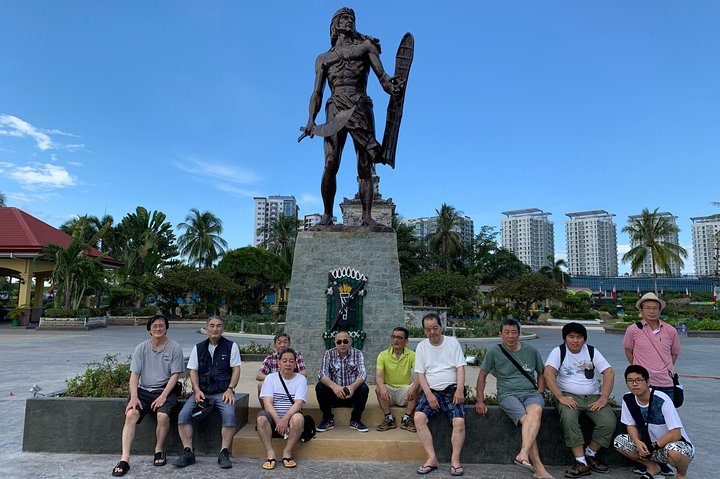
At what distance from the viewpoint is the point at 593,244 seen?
10588cm

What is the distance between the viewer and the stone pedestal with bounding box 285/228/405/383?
19.3 ft

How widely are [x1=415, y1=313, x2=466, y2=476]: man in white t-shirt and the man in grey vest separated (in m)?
1.65

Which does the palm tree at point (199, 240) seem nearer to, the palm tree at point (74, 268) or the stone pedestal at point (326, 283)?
the palm tree at point (74, 268)

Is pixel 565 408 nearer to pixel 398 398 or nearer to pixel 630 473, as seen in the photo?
pixel 630 473

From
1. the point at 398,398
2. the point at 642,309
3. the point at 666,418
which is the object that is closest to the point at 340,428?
the point at 398,398

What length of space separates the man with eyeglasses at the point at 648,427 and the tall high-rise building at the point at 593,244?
111 m

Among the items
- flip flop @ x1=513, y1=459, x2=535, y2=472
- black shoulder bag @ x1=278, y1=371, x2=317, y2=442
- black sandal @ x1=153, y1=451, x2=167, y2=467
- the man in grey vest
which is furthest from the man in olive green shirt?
black sandal @ x1=153, y1=451, x2=167, y2=467

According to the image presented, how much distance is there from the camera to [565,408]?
4.04 m

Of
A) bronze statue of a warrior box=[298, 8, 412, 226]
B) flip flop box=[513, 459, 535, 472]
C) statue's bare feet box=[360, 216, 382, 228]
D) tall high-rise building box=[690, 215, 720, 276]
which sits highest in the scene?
tall high-rise building box=[690, 215, 720, 276]

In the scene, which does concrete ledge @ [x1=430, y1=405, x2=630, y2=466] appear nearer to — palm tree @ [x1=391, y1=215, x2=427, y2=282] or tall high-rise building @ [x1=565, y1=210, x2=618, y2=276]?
palm tree @ [x1=391, y1=215, x2=427, y2=282]

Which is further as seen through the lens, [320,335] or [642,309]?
[320,335]

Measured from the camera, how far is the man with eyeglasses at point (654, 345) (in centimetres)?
415

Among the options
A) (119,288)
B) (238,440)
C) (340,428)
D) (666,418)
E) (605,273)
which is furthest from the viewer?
(605,273)

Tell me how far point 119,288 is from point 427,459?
100 ft
